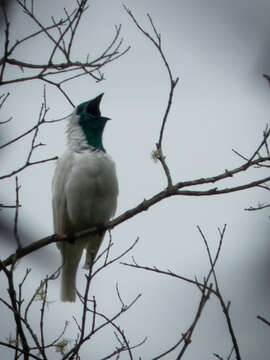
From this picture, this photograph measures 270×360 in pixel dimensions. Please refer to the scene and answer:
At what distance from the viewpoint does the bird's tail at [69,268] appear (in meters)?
6.60

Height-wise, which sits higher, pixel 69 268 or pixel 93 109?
pixel 93 109

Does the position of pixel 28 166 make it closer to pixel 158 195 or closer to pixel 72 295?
pixel 158 195

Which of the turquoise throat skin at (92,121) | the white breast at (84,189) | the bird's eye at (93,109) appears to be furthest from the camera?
the bird's eye at (93,109)

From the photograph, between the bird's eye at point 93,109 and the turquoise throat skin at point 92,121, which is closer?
the turquoise throat skin at point 92,121

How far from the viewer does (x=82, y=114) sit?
691 cm

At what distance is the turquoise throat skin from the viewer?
21.5 ft

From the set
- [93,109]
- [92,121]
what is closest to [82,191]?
[92,121]

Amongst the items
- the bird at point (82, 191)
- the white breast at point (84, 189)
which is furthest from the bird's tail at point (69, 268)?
the white breast at point (84, 189)

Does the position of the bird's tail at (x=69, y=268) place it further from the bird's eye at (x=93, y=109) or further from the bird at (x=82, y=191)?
the bird's eye at (x=93, y=109)

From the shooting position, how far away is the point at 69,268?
6.74 metres

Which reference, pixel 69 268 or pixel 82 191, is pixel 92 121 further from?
pixel 69 268

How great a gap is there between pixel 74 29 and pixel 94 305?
92.0 inches

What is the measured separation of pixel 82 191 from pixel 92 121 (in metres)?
1.03

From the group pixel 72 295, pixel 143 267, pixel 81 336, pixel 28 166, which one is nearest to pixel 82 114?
pixel 72 295
